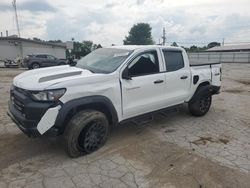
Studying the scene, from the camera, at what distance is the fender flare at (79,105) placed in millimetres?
3719

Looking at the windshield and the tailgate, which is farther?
the tailgate

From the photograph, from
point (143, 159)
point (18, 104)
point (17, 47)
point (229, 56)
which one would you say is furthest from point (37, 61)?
point (229, 56)

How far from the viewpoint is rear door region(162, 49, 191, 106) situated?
17.6 feet

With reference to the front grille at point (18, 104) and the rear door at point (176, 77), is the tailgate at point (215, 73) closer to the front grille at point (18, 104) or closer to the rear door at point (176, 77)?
the rear door at point (176, 77)

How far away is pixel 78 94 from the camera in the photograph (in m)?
3.87

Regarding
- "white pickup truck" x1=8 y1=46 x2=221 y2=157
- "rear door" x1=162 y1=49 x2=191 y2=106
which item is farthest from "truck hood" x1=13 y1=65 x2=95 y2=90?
"rear door" x1=162 y1=49 x2=191 y2=106

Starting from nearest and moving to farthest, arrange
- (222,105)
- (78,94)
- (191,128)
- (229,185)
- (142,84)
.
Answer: (229,185)
(78,94)
(142,84)
(191,128)
(222,105)

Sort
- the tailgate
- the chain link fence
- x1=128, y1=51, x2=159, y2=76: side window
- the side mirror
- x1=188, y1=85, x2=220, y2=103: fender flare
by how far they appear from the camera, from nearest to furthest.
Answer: the side mirror < x1=128, y1=51, x2=159, y2=76: side window < x1=188, y1=85, x2=220, y2=103: fender flare < the tailgate < the chain link fence

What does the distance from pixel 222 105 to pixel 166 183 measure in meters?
5.14

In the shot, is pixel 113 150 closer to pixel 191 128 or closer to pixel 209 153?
pixel 209 153

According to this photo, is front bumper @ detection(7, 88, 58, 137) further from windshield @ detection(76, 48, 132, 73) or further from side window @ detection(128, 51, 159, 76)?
side window @ detection(128, 51, 159, 76)

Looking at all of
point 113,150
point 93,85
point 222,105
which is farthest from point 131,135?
point 222,105

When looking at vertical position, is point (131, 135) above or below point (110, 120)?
below

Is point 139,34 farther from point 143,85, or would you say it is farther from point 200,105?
point 143,85
